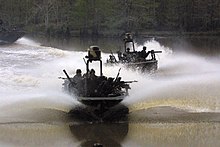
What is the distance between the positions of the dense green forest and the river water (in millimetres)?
61116

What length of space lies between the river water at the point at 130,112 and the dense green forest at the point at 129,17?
2406 inches

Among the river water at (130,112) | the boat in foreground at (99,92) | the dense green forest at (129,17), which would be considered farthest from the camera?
the dense green forest at (129,17)

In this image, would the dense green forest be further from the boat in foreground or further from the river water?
the boat in foreground

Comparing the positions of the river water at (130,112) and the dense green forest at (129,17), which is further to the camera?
the dense green forest at (129,17)

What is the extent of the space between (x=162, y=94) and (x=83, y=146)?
11488 millimetres

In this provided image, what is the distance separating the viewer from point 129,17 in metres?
104

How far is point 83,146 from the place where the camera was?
66.4ft

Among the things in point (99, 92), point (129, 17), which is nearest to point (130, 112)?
point (99, 92)

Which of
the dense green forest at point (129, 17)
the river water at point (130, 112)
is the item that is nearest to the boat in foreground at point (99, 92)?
the river water at point (130, 112)

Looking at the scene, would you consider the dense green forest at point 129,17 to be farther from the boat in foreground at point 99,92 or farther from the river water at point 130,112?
the boat in foreground at point 99,92

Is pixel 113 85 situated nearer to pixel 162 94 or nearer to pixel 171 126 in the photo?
pixel 171 126

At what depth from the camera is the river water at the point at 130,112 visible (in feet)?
69.6

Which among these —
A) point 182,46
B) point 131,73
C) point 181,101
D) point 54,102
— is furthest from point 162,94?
point 182,46

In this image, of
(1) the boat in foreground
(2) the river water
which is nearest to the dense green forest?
(2) the river water
